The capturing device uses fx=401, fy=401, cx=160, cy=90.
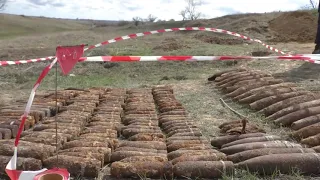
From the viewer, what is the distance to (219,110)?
7.17 meters

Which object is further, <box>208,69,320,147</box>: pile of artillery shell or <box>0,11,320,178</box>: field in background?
<box>0,11,320,178</box>: field in background

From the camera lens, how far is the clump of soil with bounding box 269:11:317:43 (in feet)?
65.8

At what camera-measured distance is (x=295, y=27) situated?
22.1m

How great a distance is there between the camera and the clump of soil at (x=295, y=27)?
20.1m

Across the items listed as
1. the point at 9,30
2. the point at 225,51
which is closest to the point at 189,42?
the point at 225,51

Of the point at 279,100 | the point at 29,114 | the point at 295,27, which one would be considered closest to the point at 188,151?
the point at 29,114

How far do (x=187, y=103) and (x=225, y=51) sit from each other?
7914 mm

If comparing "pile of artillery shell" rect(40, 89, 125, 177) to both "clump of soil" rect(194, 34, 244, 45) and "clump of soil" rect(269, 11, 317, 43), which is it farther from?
"clump of soil" rect(269, 11, 317, 43)

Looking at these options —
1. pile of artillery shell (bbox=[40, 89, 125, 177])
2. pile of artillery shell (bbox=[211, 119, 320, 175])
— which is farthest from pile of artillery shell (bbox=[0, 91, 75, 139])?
pile of artillery shell (bbox=[211, 119, 320, 175])

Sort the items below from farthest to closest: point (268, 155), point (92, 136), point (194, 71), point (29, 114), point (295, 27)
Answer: point (295, 27)
point (194, 71)
point (29, 114)
point (92, 136)
point (268, 155)

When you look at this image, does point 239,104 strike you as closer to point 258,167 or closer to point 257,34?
point 258,167

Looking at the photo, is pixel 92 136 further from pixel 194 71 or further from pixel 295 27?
pixel 295 27

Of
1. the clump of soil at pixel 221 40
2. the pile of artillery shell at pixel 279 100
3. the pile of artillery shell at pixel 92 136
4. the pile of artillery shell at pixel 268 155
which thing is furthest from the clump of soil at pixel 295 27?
the pile of artillery shell at pixel 268 155

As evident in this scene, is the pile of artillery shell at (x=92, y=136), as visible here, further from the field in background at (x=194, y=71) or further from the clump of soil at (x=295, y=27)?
the clump of soil at (x=295, y=27)
